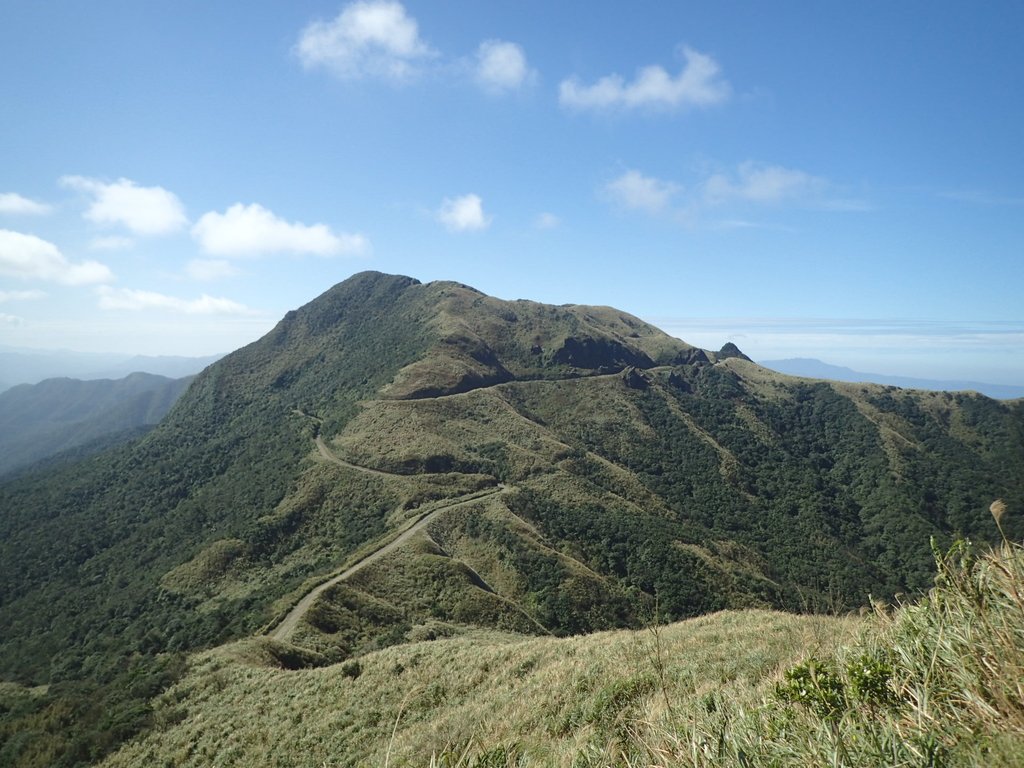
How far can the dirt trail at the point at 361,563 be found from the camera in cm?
3155

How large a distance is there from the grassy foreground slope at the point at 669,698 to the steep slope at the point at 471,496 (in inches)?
121

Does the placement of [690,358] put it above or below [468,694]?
above

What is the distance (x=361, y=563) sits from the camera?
141 ft

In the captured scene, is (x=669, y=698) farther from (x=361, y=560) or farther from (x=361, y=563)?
(x=361, y=560)

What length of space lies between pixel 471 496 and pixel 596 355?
216ft

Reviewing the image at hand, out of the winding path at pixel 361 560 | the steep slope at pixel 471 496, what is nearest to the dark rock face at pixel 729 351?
the steep slope at pixel 471 496

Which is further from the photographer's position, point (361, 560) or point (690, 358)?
point (690, 358)

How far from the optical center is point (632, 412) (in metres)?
98.9

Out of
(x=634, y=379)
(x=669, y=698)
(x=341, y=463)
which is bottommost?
(x=341, y=463)

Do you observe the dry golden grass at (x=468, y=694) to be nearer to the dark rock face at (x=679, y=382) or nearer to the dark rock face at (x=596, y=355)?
the dark rock face at (x=596, y=355)

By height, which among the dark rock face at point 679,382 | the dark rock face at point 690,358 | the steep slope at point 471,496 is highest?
the dark rock face at point 690,358

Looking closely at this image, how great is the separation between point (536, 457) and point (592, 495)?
10.9m

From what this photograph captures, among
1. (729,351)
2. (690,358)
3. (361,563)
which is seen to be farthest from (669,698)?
(729,351)

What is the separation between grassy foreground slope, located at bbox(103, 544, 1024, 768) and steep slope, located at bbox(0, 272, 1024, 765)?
3077mm
